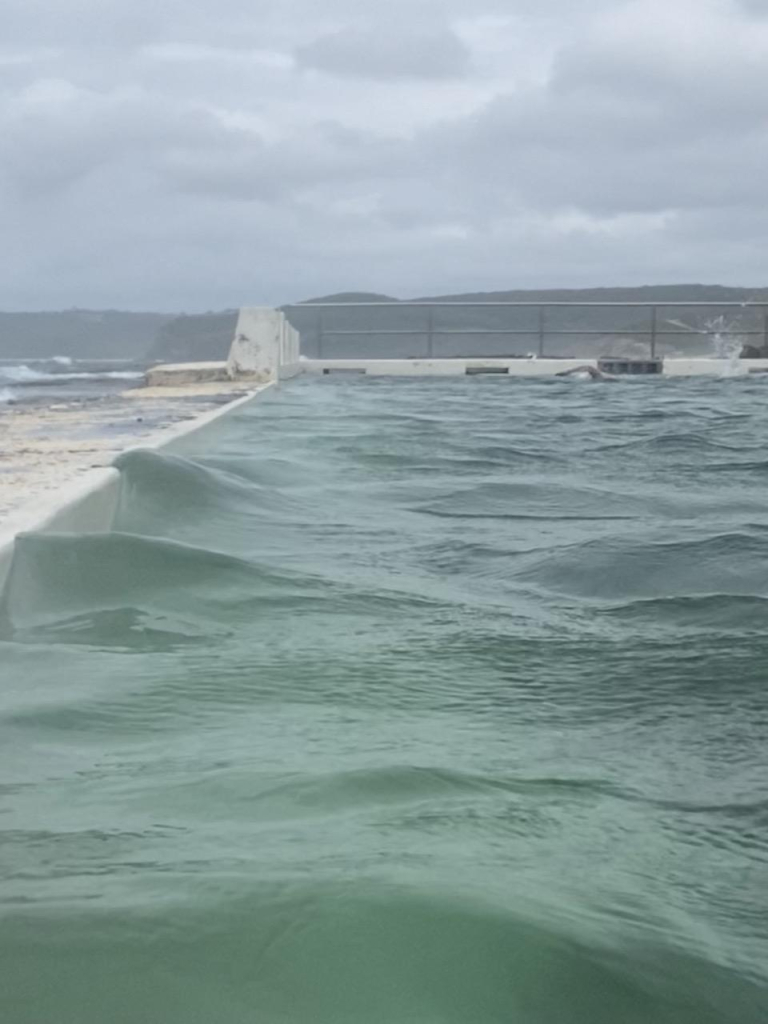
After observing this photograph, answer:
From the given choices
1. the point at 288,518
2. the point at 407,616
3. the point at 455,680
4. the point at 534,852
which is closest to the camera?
the point at 534,852

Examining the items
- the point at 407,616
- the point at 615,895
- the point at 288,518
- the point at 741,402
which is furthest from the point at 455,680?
the point at 741,402

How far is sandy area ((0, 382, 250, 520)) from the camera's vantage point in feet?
14.9

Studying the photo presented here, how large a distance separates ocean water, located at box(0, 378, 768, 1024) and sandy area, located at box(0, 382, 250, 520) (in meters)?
Result: 0.29

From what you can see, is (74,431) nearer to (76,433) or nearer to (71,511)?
(76,433)

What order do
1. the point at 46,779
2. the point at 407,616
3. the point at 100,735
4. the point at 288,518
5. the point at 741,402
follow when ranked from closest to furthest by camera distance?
the point at 46,779, the point at 100,735, the point at 407,616, the point at 288,518, the point at 741,402

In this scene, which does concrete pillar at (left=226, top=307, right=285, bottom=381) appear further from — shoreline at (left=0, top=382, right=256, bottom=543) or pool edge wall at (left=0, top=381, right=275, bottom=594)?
pool edge wall at (left=0, top=381, right=275, bottom=594)

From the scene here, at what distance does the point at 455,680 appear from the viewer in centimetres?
293

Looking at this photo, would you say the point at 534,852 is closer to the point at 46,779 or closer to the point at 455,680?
the point at 46,779

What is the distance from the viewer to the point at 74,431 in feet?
22.3

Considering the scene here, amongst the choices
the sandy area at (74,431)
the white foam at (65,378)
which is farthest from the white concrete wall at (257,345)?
the white foam at (65,378)

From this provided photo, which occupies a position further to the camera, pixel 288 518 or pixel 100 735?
pixel 288 518

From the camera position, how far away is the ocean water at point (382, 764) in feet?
5.16


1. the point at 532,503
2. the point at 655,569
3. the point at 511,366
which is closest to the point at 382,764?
the point at 655,569

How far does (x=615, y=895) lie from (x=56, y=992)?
66 centimetres
